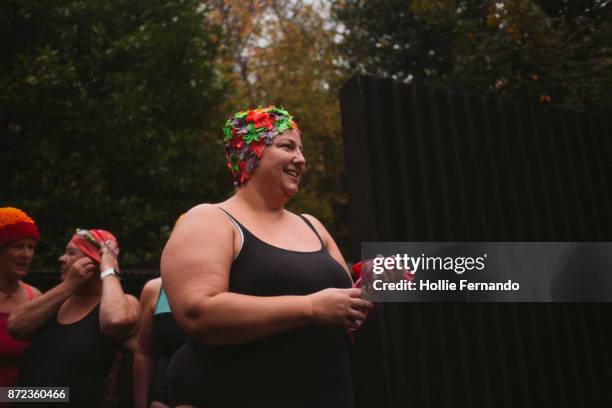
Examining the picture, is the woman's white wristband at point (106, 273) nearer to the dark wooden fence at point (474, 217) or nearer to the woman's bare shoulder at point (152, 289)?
the woman's bare shoulder at point (152, 289)

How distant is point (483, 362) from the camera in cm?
318

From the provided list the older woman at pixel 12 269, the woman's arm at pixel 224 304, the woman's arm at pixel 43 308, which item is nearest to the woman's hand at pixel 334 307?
the woman's arm at pixel 224 304

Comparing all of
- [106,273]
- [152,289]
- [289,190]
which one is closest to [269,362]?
[289,190]

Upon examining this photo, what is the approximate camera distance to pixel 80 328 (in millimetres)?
2881

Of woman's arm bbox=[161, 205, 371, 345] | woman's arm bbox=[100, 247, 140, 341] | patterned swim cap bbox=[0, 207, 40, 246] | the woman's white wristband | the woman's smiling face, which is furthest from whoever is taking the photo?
patterned swim cap bbox=[0, 207, 40, 246]

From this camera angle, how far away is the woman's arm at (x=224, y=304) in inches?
60.7

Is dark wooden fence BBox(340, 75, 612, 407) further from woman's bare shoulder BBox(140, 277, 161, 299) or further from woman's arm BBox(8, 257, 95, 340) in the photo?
woman's arm BBox(8, 257, 95, 340)

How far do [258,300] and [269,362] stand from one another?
0.25m

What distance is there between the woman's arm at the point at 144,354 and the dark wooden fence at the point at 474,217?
120cm

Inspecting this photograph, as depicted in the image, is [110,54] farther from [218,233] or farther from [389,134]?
[218,233]

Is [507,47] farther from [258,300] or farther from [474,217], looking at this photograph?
[258,300]

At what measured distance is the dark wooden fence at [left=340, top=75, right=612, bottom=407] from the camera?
299 centimetres

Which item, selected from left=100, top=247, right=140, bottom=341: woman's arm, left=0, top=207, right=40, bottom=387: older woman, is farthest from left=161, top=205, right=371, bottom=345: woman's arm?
left=0, top=207, right=40, bottom=387: older woman

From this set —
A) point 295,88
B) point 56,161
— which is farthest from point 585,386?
point 295,88
